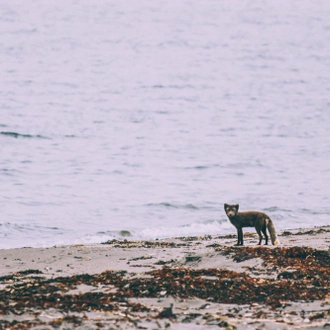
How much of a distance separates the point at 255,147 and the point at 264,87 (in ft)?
35.0

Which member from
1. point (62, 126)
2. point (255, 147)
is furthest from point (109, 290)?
point (62, 126)

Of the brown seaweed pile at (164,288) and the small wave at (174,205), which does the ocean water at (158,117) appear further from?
the brown seaweed pile at (164,288)

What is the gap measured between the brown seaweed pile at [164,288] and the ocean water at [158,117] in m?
6.19

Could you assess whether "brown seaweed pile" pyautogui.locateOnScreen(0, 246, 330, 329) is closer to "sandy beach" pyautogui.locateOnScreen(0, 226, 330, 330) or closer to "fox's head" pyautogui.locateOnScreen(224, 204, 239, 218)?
"sandy beach" pyautogui.locateOnScreen(0, 226, 330, 330)

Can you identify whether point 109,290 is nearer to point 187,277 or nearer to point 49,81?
point 187,277

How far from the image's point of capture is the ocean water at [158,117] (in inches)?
742

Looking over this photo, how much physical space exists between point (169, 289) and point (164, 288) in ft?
0.26

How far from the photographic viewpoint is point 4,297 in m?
8.48

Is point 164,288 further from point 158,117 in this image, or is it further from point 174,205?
point 158,117

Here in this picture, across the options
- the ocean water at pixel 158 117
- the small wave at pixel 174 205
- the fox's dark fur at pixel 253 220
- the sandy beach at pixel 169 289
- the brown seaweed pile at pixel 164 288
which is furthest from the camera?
the small wave at pixel 174 205

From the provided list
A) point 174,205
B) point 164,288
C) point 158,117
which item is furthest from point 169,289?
point 158,117

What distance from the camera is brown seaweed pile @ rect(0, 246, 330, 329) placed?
7992 mm

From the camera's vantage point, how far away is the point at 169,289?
28.3 ft

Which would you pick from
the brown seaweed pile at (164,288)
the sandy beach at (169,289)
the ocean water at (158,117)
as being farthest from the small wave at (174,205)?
the brown seaweed pile at (164,288)
